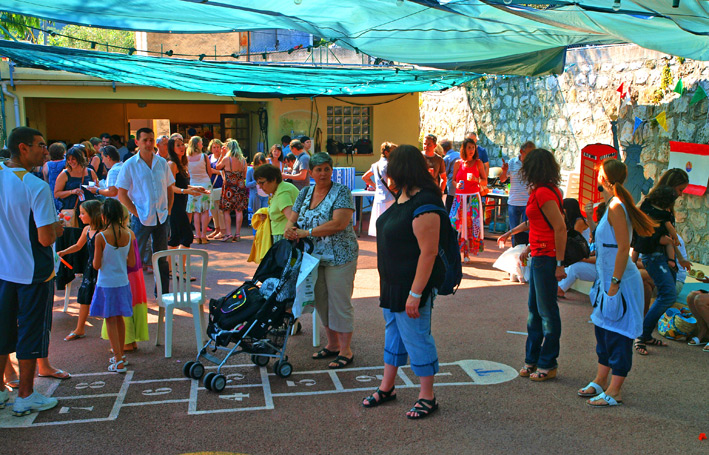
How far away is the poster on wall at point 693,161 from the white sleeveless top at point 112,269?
699 cm

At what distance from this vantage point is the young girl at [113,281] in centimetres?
541

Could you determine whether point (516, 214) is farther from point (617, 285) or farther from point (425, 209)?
point (425, 209)

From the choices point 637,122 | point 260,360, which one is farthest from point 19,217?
point 637,122

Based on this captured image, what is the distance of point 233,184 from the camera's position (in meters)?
12.6

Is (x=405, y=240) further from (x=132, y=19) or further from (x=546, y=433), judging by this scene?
(x=132, y=19)

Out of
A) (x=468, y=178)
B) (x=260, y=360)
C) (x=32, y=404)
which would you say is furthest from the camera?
(x=468, y=178)

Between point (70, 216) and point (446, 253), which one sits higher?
point (446, 253)

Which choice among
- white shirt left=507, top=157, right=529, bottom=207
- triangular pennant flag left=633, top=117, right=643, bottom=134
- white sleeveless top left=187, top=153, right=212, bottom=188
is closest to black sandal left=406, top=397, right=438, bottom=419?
white shirt left=507, top=157, right=529, bottom=207

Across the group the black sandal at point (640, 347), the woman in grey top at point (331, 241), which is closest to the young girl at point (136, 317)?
the woman in grey top at point (331, 241)

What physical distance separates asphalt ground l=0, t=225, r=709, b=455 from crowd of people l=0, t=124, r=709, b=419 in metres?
0.18

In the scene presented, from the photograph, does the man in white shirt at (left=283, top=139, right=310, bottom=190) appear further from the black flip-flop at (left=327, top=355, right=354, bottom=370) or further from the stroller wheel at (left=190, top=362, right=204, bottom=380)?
the stroller wheel at (left=190, top=362, right=204, bottom=380)

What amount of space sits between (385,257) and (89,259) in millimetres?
2939

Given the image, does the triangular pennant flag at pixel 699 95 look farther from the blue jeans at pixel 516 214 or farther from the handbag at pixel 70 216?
the handbag at pixel 70 216

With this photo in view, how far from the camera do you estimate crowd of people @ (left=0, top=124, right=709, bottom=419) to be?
14.4 ft
